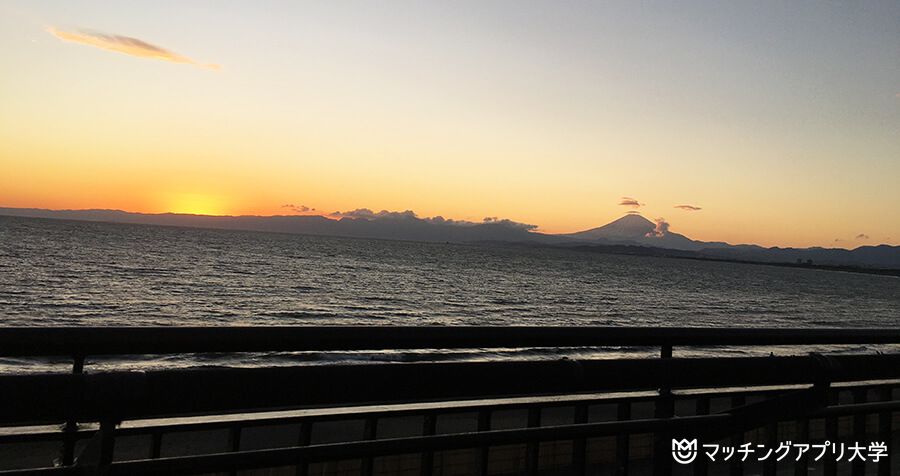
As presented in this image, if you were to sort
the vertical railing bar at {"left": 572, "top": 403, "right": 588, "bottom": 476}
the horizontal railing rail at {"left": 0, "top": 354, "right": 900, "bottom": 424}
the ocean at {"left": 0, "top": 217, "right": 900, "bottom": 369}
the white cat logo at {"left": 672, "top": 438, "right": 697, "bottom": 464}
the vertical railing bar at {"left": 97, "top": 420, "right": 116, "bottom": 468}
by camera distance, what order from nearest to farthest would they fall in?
the horizontal railing rail at {"left": 0, "top": 354, "right": 900, "bottom": 424} < the vertical railing bar at {"left": 97, "top": 420, "right": 116, "bottom": 468} < the white cat logo at {"left": 672, "top": 438, "right": 697, "bottom": 464} < the vertical railing bar at {"left": 572, "top": 403, "right": 588, "bottom": 476} < the ocean at {"left": 0, "top": 217, "right": 900, "bottom": 369}

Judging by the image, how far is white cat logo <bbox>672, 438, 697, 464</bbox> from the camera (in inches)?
105

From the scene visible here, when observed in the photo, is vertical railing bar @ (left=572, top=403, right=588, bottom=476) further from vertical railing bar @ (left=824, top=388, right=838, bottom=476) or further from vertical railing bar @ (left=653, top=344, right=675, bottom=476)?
vertical railing bar @ (left=824, top=388, right=838, bottom=476)

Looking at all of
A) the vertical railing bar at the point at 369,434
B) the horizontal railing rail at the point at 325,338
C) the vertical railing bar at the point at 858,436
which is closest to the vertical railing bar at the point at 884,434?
the vertical railing bar at the point at 858,436

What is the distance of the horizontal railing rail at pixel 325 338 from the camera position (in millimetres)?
1770

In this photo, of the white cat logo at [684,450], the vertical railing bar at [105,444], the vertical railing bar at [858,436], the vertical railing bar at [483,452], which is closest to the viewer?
the vertical railing bar at [105,444]

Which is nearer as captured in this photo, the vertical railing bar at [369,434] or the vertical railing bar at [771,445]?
the vertical railing bar at [369,434]

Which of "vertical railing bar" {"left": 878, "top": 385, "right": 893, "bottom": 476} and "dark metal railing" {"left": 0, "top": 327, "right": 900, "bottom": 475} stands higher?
"dark metal railing" {"left": 0, "top": 327, "right": 900, "bottom": 475}

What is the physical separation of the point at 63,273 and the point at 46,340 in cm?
6804

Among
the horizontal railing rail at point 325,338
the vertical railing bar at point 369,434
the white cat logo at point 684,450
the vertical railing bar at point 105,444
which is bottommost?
the vertical railing bar at point 369,434

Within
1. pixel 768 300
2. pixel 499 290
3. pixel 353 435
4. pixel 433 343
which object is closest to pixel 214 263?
pixel 499 290

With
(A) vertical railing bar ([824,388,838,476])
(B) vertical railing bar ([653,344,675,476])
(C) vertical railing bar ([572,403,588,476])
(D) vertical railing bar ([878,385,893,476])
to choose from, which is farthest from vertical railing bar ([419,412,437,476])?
(D) vertical railing bar ([878,385,893,476])

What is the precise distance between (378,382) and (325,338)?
322mm

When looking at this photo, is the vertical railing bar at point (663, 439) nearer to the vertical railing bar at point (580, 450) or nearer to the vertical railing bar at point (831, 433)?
the vertical railing bar at point (580, 450)

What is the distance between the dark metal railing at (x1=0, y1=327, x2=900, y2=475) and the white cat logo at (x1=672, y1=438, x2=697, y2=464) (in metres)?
0.04
